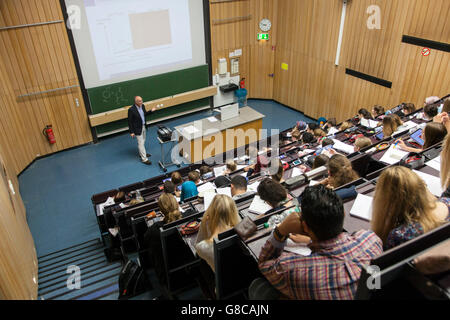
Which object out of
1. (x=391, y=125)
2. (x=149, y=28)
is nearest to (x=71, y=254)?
(x=391, y=125)

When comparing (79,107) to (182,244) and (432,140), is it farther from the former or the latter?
(432,140)

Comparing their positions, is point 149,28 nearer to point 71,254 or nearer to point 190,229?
point 71,254

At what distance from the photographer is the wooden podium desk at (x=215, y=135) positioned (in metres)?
8.97

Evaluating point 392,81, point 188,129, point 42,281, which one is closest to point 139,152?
point 188,129

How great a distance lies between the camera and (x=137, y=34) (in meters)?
9.76

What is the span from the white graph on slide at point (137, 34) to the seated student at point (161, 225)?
21.6ft

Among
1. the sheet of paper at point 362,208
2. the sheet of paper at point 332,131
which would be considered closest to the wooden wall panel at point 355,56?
the sheet of paper at point 332,131

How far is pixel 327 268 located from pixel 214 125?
7.42 m

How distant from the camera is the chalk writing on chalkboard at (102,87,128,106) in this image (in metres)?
9.81

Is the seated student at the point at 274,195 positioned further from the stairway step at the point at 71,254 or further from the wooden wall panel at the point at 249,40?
the wooden wall panel at the point at 249,40

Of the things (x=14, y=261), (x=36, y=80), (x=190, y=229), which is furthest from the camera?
(x=36, y=80)

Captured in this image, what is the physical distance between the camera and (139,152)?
9.53 meters

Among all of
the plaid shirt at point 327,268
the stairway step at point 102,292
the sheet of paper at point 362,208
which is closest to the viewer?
the plaid shirt at point 327,268

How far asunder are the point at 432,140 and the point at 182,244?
135 inches
